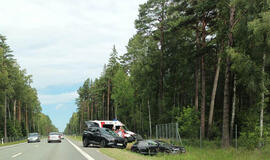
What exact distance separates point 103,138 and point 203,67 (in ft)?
45.8

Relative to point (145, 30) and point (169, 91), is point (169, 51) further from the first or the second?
point (169, 91)

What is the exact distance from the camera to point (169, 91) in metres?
49.4

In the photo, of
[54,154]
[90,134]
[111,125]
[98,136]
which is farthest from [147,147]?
[111,125]

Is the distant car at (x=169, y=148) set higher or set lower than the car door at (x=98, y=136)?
lower

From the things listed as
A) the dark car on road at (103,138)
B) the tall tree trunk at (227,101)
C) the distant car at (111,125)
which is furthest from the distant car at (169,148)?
the distant car at (111,125)

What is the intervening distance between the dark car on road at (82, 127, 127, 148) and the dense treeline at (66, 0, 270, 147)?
7.79 m

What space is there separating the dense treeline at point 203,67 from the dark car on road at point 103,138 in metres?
7.79

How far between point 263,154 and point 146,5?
95.4ft

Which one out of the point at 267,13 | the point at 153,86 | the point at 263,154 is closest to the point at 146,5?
the point at 153,86

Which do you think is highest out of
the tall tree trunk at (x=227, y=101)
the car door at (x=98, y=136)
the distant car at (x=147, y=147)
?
the tall tree trunk at (x=227, y=101)

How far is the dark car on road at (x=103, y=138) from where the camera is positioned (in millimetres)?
23219

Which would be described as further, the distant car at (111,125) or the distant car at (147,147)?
the distant car at (111,125)

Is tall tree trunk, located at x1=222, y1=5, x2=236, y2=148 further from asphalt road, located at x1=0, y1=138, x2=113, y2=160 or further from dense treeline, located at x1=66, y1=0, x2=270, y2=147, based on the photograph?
asphalt road, located at x1=0, y1=138, x2=113, y2=160

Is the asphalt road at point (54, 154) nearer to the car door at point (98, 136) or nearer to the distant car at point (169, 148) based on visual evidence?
the car door at point (98, 136)
